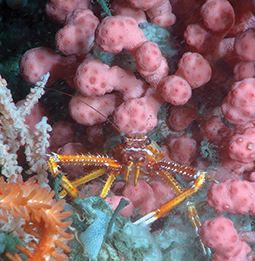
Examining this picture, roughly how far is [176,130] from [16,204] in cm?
266

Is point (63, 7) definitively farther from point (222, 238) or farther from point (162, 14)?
point (222, 238)

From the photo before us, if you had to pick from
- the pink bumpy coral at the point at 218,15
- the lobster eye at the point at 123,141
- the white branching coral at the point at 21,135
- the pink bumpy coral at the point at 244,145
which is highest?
the pink bumpy coral at the point at 218,15

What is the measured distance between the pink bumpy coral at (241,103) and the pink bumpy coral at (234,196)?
660 mm

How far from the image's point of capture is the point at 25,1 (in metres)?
4.22

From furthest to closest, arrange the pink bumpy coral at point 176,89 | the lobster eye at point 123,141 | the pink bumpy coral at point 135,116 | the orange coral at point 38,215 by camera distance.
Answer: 1. the lobster eye at point 123,141
2. the pink bumpy coral at point 135,116
3. the pink bumpy coral at point 176,89
4. the orange coral at point 38,215

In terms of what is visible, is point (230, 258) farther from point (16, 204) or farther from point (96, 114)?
point (96, 114)

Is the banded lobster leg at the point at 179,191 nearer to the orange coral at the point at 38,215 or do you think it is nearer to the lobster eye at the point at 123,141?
the lobster eye at the point at 123,141

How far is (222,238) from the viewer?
2195 millimetres

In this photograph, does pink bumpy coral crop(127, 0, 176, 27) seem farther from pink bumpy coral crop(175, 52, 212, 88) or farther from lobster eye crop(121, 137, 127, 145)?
lobster eye crop(121, 137, 127, 145)

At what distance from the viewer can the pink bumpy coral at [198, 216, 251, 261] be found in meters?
2.20

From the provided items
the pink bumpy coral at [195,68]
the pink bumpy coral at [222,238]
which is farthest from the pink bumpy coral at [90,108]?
the pink bumpy coral at [222,238]

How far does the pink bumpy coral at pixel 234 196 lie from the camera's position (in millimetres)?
2406

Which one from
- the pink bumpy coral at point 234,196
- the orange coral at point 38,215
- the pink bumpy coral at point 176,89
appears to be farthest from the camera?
the pink bumpy coral at point 176,89

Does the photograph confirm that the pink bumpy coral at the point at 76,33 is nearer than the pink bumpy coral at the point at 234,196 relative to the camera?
No
